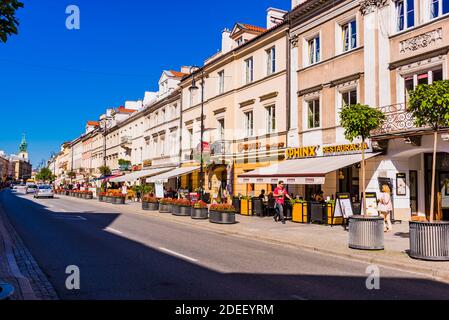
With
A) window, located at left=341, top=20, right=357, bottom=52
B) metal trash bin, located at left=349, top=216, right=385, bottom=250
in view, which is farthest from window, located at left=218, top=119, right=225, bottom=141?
metal trash bin, located at left=349, top=216, right=385, bottom=250

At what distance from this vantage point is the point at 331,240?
43.6ft

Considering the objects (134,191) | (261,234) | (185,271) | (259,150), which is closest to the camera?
(185,271)

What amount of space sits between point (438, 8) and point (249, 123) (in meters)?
13.9

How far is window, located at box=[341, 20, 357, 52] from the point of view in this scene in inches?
803

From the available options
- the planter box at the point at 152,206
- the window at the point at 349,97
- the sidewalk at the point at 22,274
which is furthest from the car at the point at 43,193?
the sidewalk at the point at 22,274

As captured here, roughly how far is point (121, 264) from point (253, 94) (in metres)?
19.8

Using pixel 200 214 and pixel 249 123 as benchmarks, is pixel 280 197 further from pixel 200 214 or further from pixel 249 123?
pixel 249 123

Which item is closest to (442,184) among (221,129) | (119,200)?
(221,129)

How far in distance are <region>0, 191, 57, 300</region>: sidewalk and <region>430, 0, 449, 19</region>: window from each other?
1642 cm

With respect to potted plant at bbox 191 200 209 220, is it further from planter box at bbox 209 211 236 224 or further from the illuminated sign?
the illuminated sign

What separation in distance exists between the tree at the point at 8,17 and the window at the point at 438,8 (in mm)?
15409

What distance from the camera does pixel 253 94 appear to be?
2744cm

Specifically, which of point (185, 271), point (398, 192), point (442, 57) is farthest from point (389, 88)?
point (185, 271)
